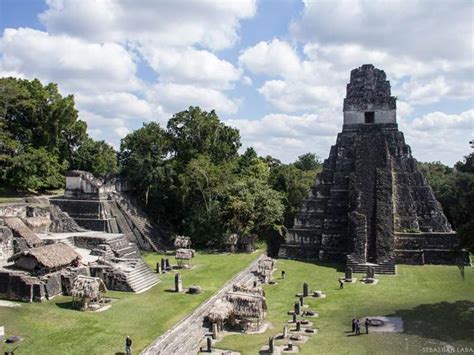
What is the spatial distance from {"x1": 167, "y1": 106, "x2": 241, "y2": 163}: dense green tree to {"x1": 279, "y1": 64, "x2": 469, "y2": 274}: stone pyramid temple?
12.3 meters

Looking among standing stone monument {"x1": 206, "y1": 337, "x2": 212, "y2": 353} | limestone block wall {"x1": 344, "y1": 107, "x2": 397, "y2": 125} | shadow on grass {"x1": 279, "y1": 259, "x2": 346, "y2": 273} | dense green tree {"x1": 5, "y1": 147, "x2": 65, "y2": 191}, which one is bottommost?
standing stone monument {"x1": 206, "y1": 337, "x2": 212, "y2": 353}

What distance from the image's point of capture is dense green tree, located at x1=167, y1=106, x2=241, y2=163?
45250 millimetres

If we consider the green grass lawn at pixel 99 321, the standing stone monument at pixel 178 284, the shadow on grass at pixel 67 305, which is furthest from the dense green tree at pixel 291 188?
the shadow on grass at pixel 67 305

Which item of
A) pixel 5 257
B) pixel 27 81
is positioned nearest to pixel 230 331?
pixel 5 257

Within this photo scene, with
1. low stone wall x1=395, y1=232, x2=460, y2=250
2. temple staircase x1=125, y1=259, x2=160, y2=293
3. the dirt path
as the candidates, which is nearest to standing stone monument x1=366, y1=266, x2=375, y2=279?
low stone wall x1=395, y1=232, x2=460, y2=250

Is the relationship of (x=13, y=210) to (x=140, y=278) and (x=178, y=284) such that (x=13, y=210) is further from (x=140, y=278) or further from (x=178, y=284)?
(x=178, y=284)

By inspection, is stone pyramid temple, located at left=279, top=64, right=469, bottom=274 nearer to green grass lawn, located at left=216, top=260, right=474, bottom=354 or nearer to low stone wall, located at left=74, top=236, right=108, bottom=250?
green grass lawn, located at left=216, top=260, right=474, bottom=354

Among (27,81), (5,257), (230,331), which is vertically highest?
(27,81)

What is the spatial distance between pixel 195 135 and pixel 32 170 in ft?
48.1

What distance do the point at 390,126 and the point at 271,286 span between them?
17.6m

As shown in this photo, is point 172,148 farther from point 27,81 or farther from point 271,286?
point 271,286

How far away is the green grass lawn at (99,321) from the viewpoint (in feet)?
58.6

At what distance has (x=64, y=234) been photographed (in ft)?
110

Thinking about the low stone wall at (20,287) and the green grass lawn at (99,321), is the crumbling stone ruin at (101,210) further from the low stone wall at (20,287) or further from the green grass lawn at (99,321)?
the low stone wall at (20,287)
